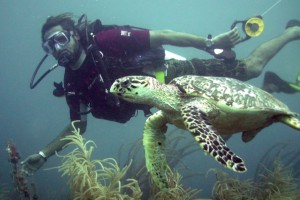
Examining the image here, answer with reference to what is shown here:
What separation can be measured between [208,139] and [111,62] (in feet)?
10.3

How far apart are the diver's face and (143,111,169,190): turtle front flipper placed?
7.92 feet

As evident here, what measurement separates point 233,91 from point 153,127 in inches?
50.8

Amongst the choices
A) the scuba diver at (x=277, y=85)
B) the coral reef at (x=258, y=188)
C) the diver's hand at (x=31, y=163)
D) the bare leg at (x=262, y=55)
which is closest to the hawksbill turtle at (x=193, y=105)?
the coral reef at (x=258, y=188)

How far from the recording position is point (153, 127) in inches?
161

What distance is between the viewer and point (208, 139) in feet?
8.73

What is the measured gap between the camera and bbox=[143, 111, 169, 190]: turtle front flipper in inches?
149

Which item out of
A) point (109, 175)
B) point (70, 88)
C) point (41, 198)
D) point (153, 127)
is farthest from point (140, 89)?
point (41, 198)

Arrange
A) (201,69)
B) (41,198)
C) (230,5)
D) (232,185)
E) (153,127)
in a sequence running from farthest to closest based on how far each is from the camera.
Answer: (230,5) < (41,198) < (201,69) < (232,185) < (153,127)

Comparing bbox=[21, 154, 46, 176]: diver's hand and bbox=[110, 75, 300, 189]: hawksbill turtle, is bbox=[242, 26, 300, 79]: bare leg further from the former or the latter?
bbox=[21, 154, 46, 176]: diver's hand

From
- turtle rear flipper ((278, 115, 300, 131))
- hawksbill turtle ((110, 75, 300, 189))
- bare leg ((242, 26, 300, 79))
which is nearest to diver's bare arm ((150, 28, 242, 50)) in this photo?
bare leg ((242, 26, 300, 79))

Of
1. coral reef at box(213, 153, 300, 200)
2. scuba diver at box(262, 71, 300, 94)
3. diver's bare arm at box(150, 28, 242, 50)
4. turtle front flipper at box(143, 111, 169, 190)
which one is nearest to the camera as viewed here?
turtle front flipper at box(143, 111, 169, 190)

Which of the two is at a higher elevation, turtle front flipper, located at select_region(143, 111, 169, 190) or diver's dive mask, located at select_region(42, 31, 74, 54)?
diver's dive mask, located at select_region(42, 31, 74, 54)

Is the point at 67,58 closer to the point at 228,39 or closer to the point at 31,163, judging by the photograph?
the point at 31,163

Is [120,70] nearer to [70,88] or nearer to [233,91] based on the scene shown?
[70,88]
